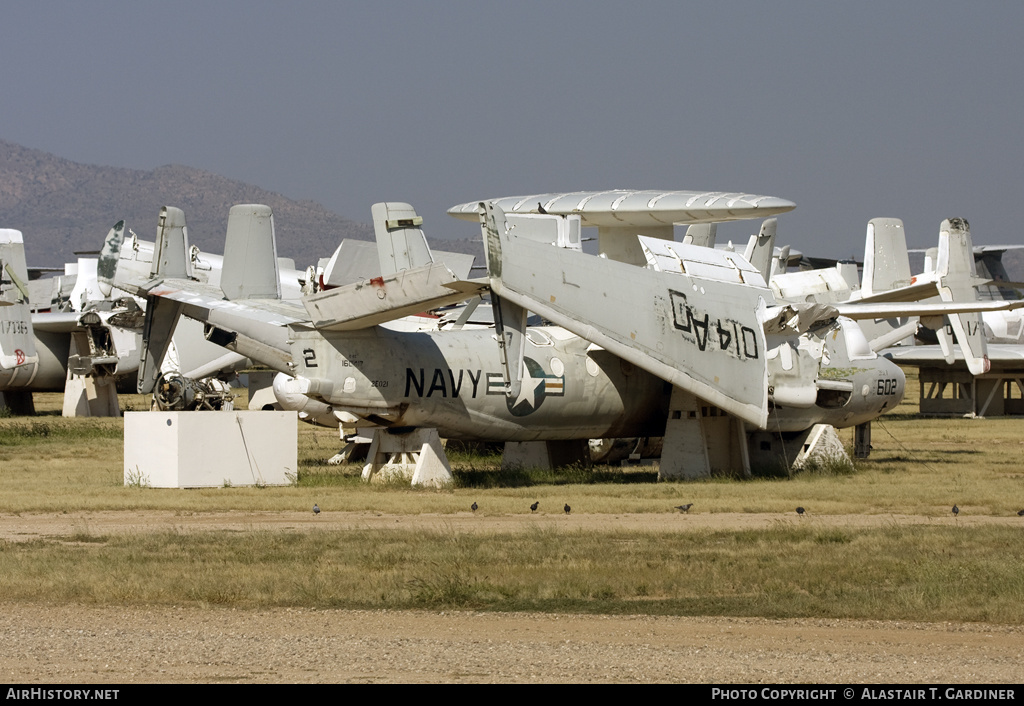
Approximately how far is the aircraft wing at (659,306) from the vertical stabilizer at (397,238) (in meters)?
1.78

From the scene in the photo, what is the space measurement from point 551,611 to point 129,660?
151 inches

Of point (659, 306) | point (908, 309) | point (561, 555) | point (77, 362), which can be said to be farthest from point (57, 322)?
point (561, 555)

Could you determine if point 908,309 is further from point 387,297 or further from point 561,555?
point 561,555

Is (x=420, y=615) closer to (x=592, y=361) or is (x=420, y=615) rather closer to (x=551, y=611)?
(x=551, y=611)

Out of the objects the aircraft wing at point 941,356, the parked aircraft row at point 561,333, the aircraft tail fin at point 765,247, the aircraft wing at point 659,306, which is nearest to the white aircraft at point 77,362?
the parked aircraft row at point 561,333

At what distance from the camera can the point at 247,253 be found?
2670 cm

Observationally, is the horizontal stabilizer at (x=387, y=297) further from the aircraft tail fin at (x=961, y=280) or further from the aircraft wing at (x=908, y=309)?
the aircraft tail fin at (x=961, y=280)

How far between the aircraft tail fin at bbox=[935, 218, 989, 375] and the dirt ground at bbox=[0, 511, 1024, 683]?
3171 cm

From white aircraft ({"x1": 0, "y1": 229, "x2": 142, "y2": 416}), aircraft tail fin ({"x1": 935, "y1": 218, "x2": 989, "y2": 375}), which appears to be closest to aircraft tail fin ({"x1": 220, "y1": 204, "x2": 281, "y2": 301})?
white aircraft ({"x1": 0, "y1": 229, "x2": 142, "y2": 416})

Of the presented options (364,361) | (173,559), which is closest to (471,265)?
(364,361)

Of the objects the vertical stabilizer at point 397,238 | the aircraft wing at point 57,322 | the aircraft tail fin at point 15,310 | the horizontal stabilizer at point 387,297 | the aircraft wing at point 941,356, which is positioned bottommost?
the aircraft wing at point 941,356

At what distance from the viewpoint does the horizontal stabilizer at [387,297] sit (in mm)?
20984

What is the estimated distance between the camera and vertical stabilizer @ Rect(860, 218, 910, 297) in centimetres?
4047

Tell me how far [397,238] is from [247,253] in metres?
4.21
